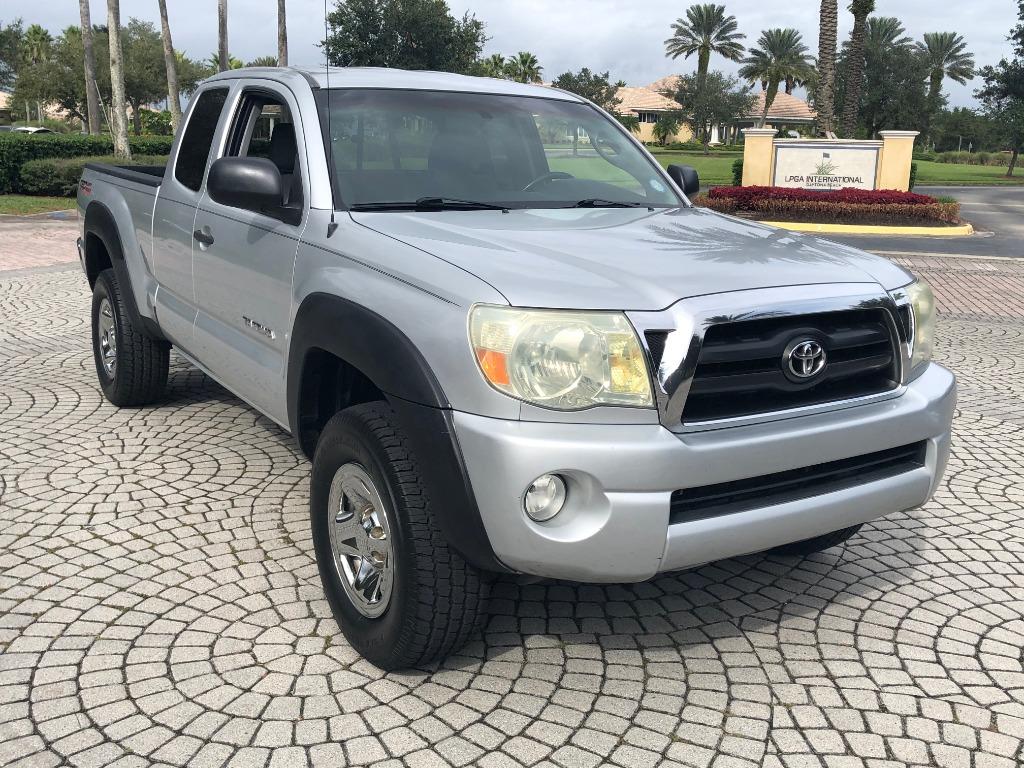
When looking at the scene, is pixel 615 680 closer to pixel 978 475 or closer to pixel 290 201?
pixel 290 201

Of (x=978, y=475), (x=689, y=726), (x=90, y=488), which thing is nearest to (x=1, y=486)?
(x=90, y=488)

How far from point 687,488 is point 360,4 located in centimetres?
4632

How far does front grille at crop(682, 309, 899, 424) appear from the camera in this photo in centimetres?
277

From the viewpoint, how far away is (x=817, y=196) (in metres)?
20.7

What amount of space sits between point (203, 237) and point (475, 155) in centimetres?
131

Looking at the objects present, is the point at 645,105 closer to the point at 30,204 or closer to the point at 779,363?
the point at 30,204

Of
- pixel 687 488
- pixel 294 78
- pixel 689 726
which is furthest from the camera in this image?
pixel 294 78

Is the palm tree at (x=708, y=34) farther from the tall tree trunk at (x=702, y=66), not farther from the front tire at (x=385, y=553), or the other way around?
the front tire at (x=385, y=553)

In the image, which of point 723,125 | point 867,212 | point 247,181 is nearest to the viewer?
point 247,181

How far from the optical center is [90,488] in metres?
4.71

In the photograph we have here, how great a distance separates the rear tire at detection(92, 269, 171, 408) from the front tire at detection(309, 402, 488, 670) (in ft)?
8.96

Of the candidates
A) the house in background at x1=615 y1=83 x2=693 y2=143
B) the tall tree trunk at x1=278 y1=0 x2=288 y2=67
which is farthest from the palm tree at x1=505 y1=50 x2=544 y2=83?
Answer: the tall tree trunk at x1=278 y1=0 x2=288 y2=67

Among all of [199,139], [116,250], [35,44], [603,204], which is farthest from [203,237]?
[35,44]

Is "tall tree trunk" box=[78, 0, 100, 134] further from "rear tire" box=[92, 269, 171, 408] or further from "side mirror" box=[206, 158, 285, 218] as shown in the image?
"side mirror" box=[206, 158, 285, 218]
